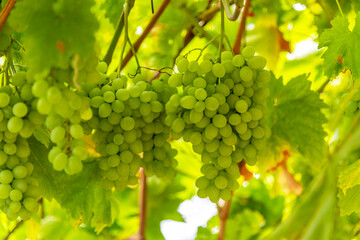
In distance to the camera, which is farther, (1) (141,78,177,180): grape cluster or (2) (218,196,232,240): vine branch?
(2) (218,196,232,240): vine branch

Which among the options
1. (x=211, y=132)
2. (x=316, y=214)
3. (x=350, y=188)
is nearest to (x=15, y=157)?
(x=211, y=132)

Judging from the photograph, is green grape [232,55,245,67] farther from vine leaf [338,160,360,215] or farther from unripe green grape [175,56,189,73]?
vine leaf [338,160,360,215]

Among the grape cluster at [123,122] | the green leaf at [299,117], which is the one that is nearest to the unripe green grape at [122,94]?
the grape cluster at [123,122]

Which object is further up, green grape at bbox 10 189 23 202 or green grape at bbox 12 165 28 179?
green grape at bbox 12 165 28 179

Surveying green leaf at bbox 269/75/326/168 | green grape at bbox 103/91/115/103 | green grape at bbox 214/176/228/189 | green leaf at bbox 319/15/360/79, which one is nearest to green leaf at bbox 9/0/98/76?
green grape at bbox 103/91/115/103

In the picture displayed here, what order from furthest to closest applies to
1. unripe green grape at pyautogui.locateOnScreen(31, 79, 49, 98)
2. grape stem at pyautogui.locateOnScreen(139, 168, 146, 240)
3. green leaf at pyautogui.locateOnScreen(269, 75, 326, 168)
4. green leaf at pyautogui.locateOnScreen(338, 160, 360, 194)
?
grape stem at pyautogui.locateOnScreen(139, 168, 146, 240) < green leaf at pyautogui.locateOnScreen(269, 75, 326, 168) < green leaf at pyautogui.locateOnScreen(338, 160, 360, 194) < unripe green grape at pyautogui.locateOnScreen(31, 79, 49, 98)

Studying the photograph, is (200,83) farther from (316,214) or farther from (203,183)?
(316,214)

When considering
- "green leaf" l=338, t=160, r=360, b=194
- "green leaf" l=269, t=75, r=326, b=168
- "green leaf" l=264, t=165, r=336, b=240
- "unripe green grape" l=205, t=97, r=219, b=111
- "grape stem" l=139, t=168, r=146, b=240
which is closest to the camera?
"green leaf" l=264, t=165, r=336, b=240

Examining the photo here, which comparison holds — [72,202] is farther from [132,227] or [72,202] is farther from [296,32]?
[296,32]
